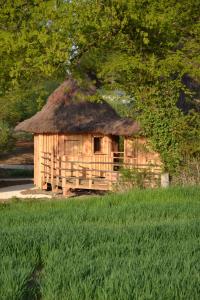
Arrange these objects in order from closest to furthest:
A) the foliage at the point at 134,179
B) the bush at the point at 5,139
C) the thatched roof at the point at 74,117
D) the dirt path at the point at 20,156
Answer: the foliage at the point at 134,179
the thatched roof at the point at 74,117
the bush at the point at 5,139
the dirt path at the point at 20,156

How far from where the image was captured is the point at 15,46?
18.9 meters

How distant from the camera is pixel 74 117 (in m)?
27.4

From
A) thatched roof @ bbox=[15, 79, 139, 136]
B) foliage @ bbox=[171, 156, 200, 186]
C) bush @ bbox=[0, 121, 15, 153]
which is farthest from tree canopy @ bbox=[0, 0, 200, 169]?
bush @ bbox=[0, 121, 15, 153]

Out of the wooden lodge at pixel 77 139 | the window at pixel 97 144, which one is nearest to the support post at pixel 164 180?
the wooden lodge at pixel 77 139

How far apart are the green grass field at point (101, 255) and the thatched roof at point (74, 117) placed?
13.8 meters

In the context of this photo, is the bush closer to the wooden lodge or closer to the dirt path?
the wooden lodge

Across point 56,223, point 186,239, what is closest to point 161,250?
point 186,239

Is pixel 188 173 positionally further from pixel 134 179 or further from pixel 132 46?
pixel 132 46

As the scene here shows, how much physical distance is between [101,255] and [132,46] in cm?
1321

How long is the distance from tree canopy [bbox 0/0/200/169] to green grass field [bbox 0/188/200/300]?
658 centimetres

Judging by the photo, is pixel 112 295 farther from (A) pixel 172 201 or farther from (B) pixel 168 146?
(B) pixel 168 146

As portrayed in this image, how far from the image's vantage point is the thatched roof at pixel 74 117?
26656mm

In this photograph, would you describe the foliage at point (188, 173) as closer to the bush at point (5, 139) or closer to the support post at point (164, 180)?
the support post at point (164, 180)

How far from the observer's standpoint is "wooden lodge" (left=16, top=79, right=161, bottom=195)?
26.1 metres
